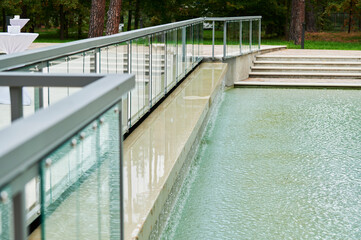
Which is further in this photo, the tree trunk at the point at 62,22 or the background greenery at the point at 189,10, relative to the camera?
the tree trunk at the point at 62,22

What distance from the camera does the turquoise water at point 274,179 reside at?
17.8 feet

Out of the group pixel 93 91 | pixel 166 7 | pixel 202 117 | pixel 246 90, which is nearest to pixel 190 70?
pixel 246 90

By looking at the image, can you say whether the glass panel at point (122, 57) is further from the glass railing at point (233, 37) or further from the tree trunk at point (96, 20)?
the tree trunk at point (96, 20)

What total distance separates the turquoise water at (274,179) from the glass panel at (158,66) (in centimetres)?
105

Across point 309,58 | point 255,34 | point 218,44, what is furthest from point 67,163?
point 255,34

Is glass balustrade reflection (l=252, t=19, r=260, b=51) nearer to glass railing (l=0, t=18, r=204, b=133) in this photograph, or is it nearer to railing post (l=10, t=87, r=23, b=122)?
glass railing (l=0, t=18, r=204, b=133)

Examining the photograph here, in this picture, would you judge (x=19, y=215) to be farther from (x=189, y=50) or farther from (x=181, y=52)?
(x=189, y=50)

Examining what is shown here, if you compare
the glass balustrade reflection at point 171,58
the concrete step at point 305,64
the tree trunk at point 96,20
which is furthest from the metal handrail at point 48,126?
the tree trunk at point 96,20

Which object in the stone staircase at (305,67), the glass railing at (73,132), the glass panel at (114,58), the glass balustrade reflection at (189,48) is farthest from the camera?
the stone staircase at (305,67)

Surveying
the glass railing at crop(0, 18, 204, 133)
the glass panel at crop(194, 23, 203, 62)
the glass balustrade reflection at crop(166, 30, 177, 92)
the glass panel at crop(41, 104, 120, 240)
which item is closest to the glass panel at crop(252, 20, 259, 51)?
the glass panel at crop(194, 23, 203, 62)

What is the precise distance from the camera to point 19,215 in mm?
1502

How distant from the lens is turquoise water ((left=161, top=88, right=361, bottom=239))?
543 centimetres

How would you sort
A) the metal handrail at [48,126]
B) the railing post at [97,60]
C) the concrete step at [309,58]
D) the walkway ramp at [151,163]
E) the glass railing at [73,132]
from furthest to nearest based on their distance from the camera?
the concrete step at [309,58], the railing post at [97,60], the walkway ramp at [151,163], the glass railing at [73,132], the metal handrail at [48,126]

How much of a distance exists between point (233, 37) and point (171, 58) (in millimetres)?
6812
